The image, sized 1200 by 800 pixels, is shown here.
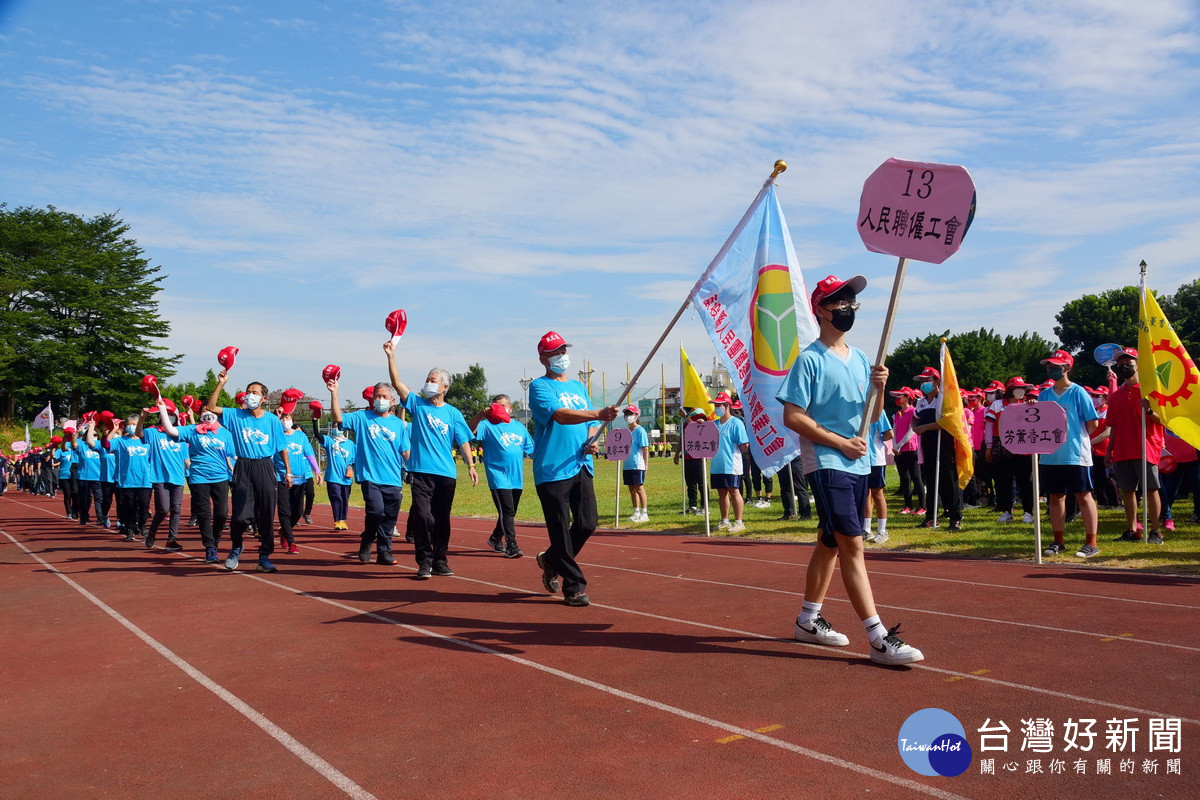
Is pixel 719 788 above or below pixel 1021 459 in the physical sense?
below

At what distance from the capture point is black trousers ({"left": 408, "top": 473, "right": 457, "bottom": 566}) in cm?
986

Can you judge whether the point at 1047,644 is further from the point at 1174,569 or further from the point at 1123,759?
the point at 1174,569

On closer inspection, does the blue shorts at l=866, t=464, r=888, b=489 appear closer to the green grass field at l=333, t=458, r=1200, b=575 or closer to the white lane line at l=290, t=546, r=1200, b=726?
the green grass field at l=333, t=458, r=1200, b=575

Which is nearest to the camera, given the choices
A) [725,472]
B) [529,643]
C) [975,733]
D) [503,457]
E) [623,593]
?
[975,733]

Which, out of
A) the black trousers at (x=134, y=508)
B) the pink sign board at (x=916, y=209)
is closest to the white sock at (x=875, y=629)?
the pink sign board at (x=916, y=209)

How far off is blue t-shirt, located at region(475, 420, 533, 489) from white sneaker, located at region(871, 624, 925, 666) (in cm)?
663

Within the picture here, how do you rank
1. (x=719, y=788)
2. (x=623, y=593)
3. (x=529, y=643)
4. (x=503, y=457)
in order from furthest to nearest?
(x=503, y=457) → (x=623, y=593) → (x=529, y=643) → (x=719, y=788)

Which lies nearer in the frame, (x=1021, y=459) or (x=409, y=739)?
(x=409, y=739)

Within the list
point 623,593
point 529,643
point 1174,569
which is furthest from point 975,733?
point 1174,569

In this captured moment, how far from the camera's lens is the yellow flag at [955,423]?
495 inches

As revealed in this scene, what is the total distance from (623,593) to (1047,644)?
12.4ft

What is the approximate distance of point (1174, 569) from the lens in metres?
8.77

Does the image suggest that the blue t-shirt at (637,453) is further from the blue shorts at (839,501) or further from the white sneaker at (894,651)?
the white sneaker at (894,651)

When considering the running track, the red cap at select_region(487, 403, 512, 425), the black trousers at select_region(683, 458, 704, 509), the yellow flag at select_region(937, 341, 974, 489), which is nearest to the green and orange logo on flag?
the running track
